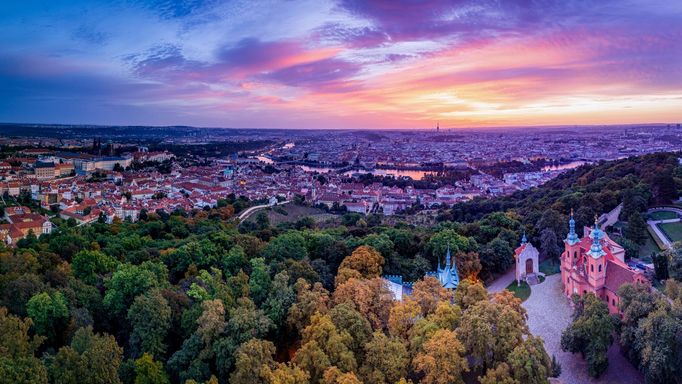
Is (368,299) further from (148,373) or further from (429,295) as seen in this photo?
(148,373)

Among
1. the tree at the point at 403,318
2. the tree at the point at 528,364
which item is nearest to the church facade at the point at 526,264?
the tree at the point at 403,318

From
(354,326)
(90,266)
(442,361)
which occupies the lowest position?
(442,361)

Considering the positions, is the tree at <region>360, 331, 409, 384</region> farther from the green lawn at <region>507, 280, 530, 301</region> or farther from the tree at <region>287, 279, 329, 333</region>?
the green lawn at <region>507, 280, 530, 301</region>

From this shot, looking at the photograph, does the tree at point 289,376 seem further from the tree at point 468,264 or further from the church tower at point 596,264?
the church tower at point 596,264

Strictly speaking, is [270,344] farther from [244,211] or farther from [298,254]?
[244,211]

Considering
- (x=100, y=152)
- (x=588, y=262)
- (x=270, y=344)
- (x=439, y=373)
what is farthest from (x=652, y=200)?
(x=100, y=152)

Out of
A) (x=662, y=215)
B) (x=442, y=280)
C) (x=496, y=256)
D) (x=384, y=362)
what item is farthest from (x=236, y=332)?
(x=662, y=215)
